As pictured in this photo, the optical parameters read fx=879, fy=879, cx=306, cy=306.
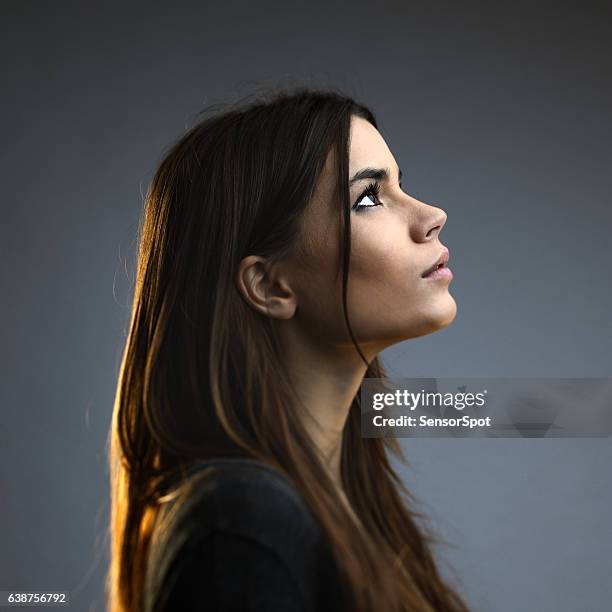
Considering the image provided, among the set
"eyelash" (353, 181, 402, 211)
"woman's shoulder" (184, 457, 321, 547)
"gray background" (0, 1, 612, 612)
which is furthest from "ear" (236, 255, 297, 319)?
"gray background" (0, 1, 612, 612)

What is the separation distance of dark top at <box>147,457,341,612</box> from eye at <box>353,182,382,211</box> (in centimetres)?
41

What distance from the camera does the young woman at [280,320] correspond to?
0.90 meters

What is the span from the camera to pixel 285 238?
1.08 metres

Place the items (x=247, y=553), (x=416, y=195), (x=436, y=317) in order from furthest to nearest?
(x=416, y=195), (x=436, y=317), (x=247, y=553)

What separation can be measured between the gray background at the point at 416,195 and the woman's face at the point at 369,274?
3.66ft

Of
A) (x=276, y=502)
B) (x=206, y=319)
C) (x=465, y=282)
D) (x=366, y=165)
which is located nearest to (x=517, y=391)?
(x=465, y=282)

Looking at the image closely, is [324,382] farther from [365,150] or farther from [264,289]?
[365,150]

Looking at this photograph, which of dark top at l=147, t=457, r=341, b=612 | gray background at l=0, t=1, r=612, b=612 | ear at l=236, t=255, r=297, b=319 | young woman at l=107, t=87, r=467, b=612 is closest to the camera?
dark top at l=147, t=457, r=341, b=612

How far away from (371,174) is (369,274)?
0.42ft

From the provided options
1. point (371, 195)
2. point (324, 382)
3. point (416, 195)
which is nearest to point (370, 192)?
point (371, 195)

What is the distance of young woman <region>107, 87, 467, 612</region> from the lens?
0.90m

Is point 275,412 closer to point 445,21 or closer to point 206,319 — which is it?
point 206,319

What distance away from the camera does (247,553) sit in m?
0.75

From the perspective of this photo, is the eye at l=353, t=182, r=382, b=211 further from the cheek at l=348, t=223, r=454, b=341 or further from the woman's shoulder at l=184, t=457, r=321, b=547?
the woman's shoulder at l=184, t=457, r=321, b=547
